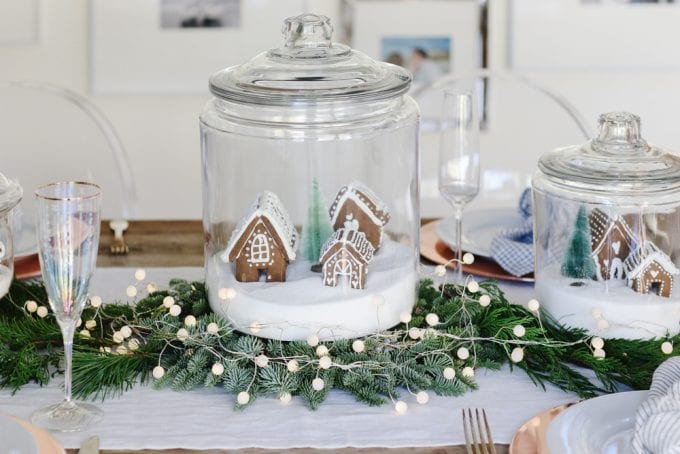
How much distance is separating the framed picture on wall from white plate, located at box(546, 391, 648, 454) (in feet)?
7.01

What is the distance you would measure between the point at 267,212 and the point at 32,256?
1.78 feet

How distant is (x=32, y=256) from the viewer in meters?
1.63

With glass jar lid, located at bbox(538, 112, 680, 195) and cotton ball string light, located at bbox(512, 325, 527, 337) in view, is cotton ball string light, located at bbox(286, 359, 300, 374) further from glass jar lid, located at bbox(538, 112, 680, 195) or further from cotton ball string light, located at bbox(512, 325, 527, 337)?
glass jar lid, located at bbox(538, 112, 680, 195)

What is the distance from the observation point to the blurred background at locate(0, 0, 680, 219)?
3.03 meters

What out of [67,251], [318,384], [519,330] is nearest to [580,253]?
[519,330]

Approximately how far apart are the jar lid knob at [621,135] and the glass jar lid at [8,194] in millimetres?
724

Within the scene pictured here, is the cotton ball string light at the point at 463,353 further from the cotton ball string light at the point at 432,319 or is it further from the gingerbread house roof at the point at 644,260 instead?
the gingerbread house roof at the point at 644,260

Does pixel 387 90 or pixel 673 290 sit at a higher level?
pixel 387 90

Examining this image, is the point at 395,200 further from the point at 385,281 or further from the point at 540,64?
the point at 540,64

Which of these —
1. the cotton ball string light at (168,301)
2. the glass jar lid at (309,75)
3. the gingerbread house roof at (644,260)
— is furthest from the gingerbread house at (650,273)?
the cotton ball string light at (168,301)

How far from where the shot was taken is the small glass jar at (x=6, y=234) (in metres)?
1.26

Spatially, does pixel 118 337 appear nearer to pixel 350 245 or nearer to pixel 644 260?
pixel 350 245

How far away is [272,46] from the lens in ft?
9.95

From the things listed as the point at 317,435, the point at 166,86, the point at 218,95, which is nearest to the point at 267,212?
the point at 218,95
